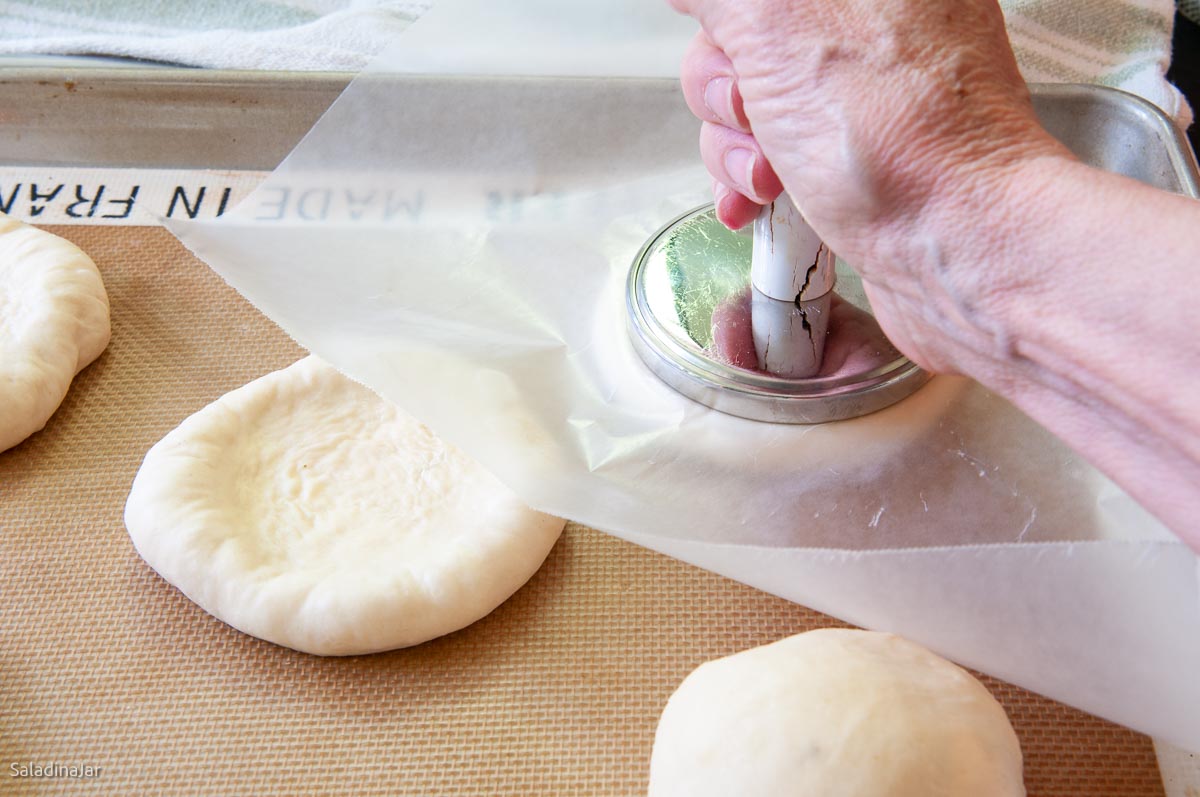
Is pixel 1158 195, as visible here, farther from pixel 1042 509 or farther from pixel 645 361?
pixel 645 361

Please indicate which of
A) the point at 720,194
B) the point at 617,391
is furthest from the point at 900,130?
the point at 617,391

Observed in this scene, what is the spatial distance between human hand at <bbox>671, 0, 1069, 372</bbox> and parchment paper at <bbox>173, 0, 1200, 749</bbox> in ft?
0.66

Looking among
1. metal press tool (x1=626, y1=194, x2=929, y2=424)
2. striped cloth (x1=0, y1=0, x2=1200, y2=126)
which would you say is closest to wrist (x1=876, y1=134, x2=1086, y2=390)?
metal press tool (x1=626, y1=194, x2=929, y2=424)

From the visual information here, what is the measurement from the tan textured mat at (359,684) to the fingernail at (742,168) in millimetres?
360

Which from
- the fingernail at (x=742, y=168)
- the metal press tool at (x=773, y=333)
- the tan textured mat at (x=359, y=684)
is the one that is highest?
the fingernail at (x=742, y=168)

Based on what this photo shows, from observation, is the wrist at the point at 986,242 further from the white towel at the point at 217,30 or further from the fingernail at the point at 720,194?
the white towel at the point at 217,30

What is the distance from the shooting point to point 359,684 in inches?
35.6

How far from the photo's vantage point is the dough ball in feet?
2.43

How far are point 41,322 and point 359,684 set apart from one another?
0.58 metres

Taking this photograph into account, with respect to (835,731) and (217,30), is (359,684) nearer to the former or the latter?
(835,731)

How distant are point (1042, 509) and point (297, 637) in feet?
2.20

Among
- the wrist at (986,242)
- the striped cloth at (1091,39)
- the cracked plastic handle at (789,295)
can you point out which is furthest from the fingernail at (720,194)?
the striped cloth at (1091,39)

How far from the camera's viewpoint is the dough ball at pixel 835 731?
29.2 inches

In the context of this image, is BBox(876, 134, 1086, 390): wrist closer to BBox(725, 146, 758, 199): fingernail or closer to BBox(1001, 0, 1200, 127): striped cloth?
BBox(725, 146, 758, 199): fingernail
